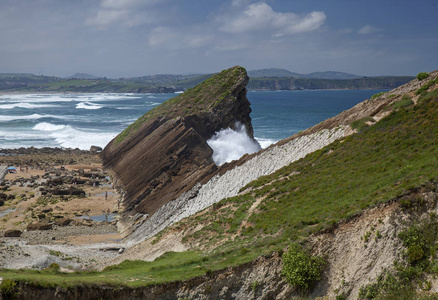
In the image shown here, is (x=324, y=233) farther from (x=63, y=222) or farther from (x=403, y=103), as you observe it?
(x=63, y=222)

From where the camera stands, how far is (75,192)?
4947cm

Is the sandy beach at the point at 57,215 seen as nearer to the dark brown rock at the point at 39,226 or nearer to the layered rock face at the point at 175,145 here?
the dark brown rock at the point at 39,226

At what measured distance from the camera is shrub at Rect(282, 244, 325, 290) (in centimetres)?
1712

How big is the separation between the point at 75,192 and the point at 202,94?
2200 centimetres

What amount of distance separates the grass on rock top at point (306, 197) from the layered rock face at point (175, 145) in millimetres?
11080

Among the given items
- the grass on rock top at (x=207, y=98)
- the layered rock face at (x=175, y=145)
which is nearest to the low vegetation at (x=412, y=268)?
the layered rock face at (x=175, y=145)

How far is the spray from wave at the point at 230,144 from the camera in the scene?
1997 inches

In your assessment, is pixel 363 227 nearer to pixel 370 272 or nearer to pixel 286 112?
pixel 370 272

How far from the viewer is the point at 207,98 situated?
57.5 m

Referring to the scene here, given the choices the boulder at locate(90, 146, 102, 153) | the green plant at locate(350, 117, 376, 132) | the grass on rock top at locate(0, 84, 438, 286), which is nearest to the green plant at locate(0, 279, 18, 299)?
the grass on rock top at locate(0, 84, 438, 286)

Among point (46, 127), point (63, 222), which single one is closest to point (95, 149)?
point (46, 127)

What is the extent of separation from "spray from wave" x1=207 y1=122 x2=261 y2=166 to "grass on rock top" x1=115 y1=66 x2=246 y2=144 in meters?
3.91

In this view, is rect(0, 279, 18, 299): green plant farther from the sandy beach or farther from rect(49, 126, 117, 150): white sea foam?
rect(49, 126, 117, 150): white sea foam

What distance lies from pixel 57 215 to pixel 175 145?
14158 mm
